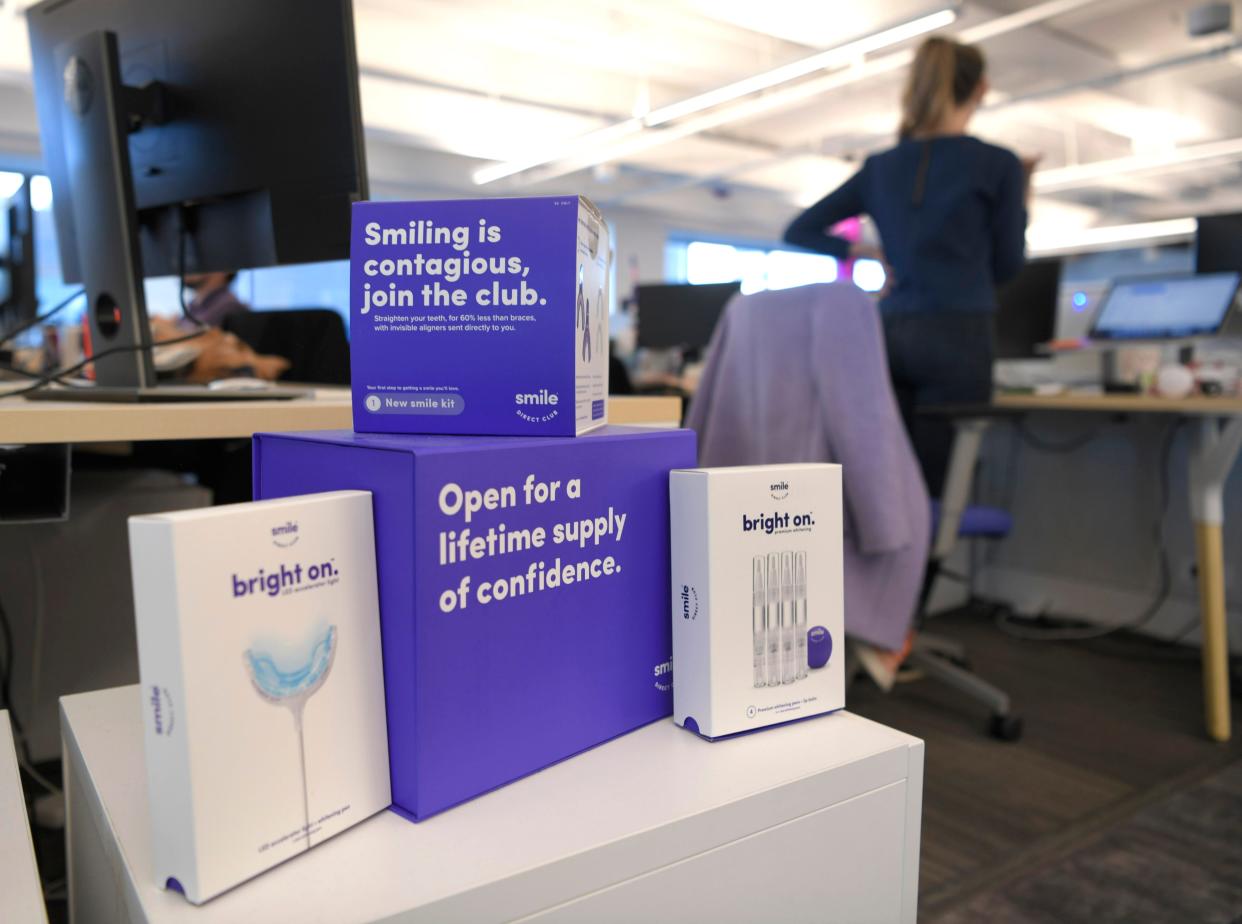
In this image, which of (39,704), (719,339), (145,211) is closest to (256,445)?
(145,211)

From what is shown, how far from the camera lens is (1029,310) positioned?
3.51 meters

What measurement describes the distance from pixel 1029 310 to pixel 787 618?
3240 mm

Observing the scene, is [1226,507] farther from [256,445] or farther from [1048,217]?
[1048,217]

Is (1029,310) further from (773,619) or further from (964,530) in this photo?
(773,619)

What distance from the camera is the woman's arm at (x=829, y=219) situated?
7.70ft

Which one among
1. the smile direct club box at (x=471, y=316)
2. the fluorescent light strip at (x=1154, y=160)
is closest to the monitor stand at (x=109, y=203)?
the smile direct club box at (x=471, y=316)

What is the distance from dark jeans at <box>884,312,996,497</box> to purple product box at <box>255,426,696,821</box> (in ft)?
5.02

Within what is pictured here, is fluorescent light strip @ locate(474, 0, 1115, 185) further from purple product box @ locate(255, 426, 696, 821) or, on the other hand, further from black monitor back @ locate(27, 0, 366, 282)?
purple product box @ locate(255, 426, 696, 821)

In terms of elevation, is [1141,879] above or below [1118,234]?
below

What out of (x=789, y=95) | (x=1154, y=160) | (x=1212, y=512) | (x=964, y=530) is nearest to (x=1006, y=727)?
(x=964, y=530)

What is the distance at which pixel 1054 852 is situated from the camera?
5.15 feet

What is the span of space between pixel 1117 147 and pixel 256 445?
1025 centimetres

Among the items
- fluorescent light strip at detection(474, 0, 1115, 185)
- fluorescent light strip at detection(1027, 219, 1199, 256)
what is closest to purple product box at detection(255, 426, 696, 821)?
fluorescent light strip at detection(474, 0, 1115, 185)

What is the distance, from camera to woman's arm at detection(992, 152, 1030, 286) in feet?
6.94
